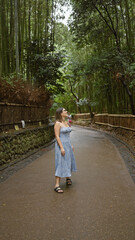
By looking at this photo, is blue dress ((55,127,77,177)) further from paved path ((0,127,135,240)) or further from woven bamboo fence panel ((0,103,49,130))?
woven bamboo fence panel ((0,103,49,130))

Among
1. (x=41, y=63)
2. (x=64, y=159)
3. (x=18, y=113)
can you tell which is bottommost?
(x=64, y=159)

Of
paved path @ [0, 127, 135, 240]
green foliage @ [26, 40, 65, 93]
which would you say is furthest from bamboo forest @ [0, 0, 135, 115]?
paved path @ [0, 127, 135, 240]

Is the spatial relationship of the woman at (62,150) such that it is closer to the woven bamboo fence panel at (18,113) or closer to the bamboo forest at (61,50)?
the woven bamboo fence panel at (18,113)

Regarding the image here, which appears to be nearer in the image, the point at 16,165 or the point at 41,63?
the point at 16,165

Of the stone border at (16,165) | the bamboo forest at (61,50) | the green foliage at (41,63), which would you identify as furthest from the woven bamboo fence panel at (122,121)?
the stone border at (16,165)

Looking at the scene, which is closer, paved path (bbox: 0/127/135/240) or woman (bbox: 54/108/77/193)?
paved path (bbox: 0/127/135/240)

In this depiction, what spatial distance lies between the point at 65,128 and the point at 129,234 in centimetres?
218

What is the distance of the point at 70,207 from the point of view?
357 cm

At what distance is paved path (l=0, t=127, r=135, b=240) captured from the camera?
2.80 metres

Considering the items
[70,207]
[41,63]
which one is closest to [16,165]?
[70,207]

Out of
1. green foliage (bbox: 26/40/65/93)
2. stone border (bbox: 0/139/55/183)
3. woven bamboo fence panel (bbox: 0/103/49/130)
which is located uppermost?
green foliage (bbox: 26/40/65/93)

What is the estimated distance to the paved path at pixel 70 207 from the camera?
280cm

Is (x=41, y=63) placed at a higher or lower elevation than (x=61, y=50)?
lower

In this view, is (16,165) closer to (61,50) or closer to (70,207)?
(70,207)
